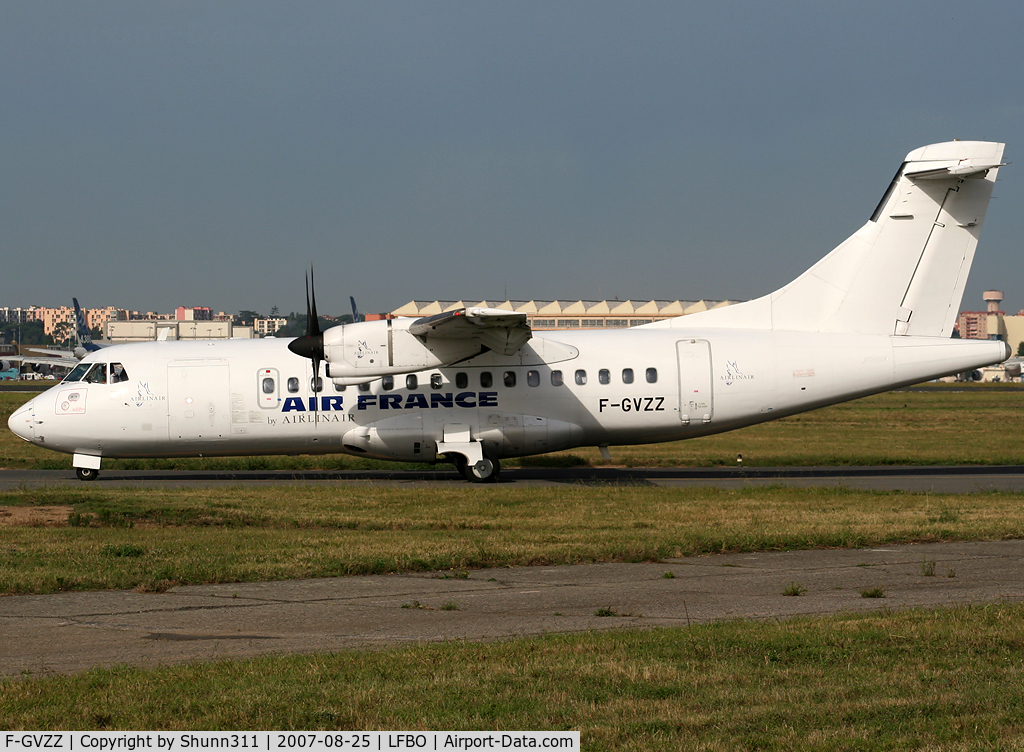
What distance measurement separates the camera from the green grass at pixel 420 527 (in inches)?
486

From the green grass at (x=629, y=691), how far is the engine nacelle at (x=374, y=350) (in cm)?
1380

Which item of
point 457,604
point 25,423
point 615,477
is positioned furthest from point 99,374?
point 457,604

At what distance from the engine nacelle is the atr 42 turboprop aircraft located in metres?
1.09

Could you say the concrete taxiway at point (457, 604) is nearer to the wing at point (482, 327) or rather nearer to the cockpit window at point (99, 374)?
the wing at point (482, 327)

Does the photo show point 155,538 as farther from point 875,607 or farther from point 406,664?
point 875,607

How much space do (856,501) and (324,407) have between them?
1211cm

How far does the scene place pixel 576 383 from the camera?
2333 cm

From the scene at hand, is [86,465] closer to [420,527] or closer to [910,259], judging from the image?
[420,527]

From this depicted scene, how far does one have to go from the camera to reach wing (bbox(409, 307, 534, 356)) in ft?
68.5

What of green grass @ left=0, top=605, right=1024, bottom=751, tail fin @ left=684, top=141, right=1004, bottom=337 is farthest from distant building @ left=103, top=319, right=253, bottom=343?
green grass @ left=0, top=605, right=1024, bottom=751

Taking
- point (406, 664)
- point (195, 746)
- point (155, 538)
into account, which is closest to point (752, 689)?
point (406, 664)

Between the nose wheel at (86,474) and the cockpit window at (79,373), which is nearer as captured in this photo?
the cockpit window at (79,373)

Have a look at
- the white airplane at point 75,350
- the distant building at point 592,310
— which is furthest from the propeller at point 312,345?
the distant building at point 592,310

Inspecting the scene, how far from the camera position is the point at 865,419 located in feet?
151
